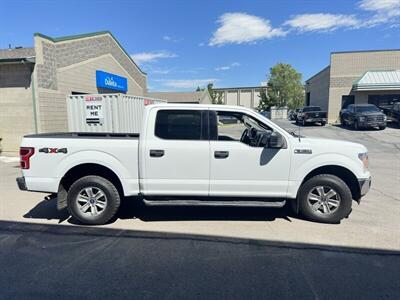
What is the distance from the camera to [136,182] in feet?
15.9

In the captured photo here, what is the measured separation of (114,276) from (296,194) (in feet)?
9.97

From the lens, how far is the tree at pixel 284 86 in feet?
172

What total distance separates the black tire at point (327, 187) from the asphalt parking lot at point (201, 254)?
0.58 feet

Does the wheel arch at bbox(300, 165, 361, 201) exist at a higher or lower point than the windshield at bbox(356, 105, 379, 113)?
lower

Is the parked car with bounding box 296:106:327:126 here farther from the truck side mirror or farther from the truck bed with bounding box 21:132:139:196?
the truck bed with bounding box 21:132:139:196

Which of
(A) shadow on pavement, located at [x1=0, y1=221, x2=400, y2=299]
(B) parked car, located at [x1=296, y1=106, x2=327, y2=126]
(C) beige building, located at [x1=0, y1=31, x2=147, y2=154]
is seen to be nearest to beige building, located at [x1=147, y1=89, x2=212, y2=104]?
(B) parked car, located at [x1=296, y1=106, x2=327, y2=126]

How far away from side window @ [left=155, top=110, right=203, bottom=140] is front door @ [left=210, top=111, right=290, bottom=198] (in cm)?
34

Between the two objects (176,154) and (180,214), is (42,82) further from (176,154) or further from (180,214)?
(176,154)

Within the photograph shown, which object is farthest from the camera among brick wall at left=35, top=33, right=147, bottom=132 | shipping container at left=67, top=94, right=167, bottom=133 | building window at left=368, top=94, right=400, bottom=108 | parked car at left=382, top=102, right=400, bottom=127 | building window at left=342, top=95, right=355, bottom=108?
building window at left=342, top=95, right=355, bottom=108

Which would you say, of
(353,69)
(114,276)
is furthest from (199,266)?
(353,69)

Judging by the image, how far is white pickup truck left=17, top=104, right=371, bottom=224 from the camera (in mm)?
4734

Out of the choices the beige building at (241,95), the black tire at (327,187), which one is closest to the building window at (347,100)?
the black tire at (327,187)

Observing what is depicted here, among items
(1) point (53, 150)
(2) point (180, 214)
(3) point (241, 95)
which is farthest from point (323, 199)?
(3) point (241, 95)

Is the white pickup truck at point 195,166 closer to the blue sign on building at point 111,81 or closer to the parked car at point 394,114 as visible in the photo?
the blue sign on building at point 111,81
